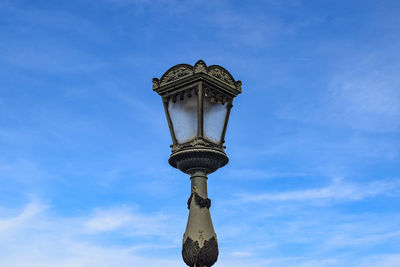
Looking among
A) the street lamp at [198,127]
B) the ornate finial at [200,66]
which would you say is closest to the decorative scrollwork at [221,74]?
the street lamp at [198,127]

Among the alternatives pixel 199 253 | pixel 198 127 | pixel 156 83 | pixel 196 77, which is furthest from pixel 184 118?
pixel 199 253

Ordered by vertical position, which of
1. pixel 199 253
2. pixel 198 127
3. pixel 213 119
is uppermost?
pixel 213 119

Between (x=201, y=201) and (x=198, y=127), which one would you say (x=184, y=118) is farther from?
(x=201, y=201)

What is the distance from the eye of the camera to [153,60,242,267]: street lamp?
7.12 m

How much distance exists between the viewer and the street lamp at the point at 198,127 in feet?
23.4

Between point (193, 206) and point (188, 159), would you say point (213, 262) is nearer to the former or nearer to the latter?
point (193, 206)

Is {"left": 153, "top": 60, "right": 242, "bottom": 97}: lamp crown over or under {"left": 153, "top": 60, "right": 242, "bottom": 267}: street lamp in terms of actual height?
over

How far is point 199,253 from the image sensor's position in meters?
6.91

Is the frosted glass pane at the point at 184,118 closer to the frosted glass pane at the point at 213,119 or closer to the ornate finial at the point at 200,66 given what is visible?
the frosted glass pane at the point at 213,119

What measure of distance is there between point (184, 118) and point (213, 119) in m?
0.42

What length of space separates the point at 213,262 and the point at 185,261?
1.24ft

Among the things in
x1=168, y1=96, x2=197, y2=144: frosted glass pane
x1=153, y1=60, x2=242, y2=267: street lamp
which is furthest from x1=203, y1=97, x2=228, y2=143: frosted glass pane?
x1=168, y1=96, x2=197, y2=144: frosted glass pane

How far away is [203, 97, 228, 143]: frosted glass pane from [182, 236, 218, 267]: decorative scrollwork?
4.88ft

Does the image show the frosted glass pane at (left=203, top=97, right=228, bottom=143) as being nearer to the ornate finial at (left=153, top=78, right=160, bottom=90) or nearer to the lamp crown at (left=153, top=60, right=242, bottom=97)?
the lamp crown at (left=153, top=60, right=242, bottom=97)
